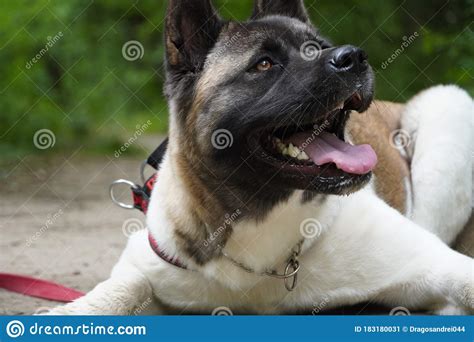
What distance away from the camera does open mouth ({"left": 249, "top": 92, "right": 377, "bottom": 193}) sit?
3.02 metres

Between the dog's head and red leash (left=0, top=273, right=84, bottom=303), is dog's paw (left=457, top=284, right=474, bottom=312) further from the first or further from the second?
red leash (left=0, top=273, right=84, bottom=303)

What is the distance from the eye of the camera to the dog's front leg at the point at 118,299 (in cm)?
326

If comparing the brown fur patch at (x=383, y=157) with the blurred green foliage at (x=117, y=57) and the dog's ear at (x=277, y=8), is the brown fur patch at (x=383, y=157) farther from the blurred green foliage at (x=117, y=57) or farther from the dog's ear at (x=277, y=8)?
the blurred green foliage at (x=117, y=57)

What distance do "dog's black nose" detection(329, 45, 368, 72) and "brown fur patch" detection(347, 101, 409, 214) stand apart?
112 cm

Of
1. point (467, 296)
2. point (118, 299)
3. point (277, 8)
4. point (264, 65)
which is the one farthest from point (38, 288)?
point (467, 296)

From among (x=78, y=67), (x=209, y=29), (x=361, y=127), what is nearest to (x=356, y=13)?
(x=361, y=127)

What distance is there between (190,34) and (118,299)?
3.92 ft

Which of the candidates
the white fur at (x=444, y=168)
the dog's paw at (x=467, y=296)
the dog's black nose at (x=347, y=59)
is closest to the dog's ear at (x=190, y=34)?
the dog's black nose at (x=347, y=59)

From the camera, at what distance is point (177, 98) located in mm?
3385

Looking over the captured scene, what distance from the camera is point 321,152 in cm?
310

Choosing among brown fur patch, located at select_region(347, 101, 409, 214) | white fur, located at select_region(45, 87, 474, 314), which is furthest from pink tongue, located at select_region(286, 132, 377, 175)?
brown fur patch, located at select_region(347, 101, 409, 214)

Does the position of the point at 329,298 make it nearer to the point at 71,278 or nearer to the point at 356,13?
the point at 71,278

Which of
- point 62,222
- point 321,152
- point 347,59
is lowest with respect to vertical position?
point 62,222

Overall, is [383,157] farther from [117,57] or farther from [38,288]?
[117,57]
